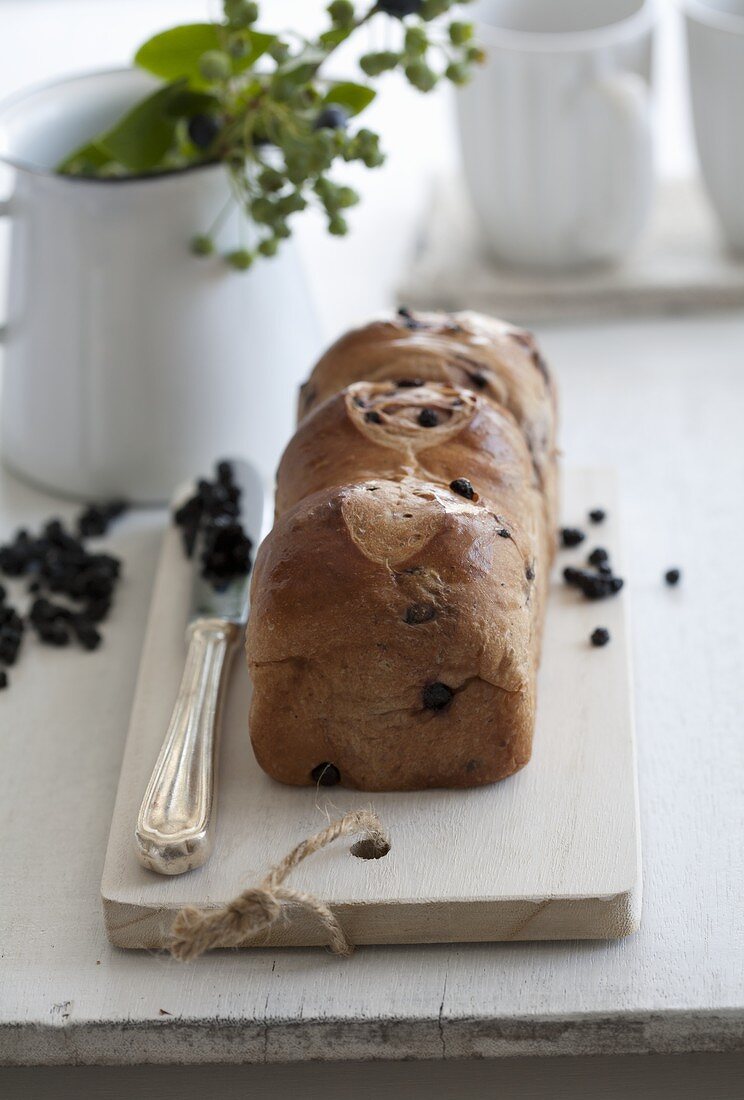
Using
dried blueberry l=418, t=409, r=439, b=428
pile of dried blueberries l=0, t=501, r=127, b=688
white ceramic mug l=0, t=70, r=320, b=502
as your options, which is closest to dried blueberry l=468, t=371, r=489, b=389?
dried blueberry l=418, t=409, r=439, b=428

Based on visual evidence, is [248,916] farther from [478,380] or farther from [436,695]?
[478,380]

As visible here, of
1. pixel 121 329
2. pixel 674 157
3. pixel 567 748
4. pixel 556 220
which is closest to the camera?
pixel 567 748

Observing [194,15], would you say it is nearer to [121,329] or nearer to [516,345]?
[121,329]

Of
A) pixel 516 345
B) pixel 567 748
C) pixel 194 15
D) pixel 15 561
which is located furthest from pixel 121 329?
pixel 194 15

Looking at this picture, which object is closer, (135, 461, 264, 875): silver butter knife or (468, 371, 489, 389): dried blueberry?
(135, 461, 264, 875): silver butter knife

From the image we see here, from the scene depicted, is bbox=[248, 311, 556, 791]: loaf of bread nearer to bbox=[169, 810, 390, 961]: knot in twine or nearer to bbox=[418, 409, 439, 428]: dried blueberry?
bbox=[418, 409, 439, 428]: dried blueberry

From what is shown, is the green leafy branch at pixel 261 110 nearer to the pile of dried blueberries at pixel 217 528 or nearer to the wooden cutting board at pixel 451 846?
the pile of dried blueberries at pixel 217 528

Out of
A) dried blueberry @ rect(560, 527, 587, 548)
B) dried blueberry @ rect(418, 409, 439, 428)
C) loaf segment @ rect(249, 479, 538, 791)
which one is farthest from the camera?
dried blueberry @ rect(560, 527, 587, 548)
